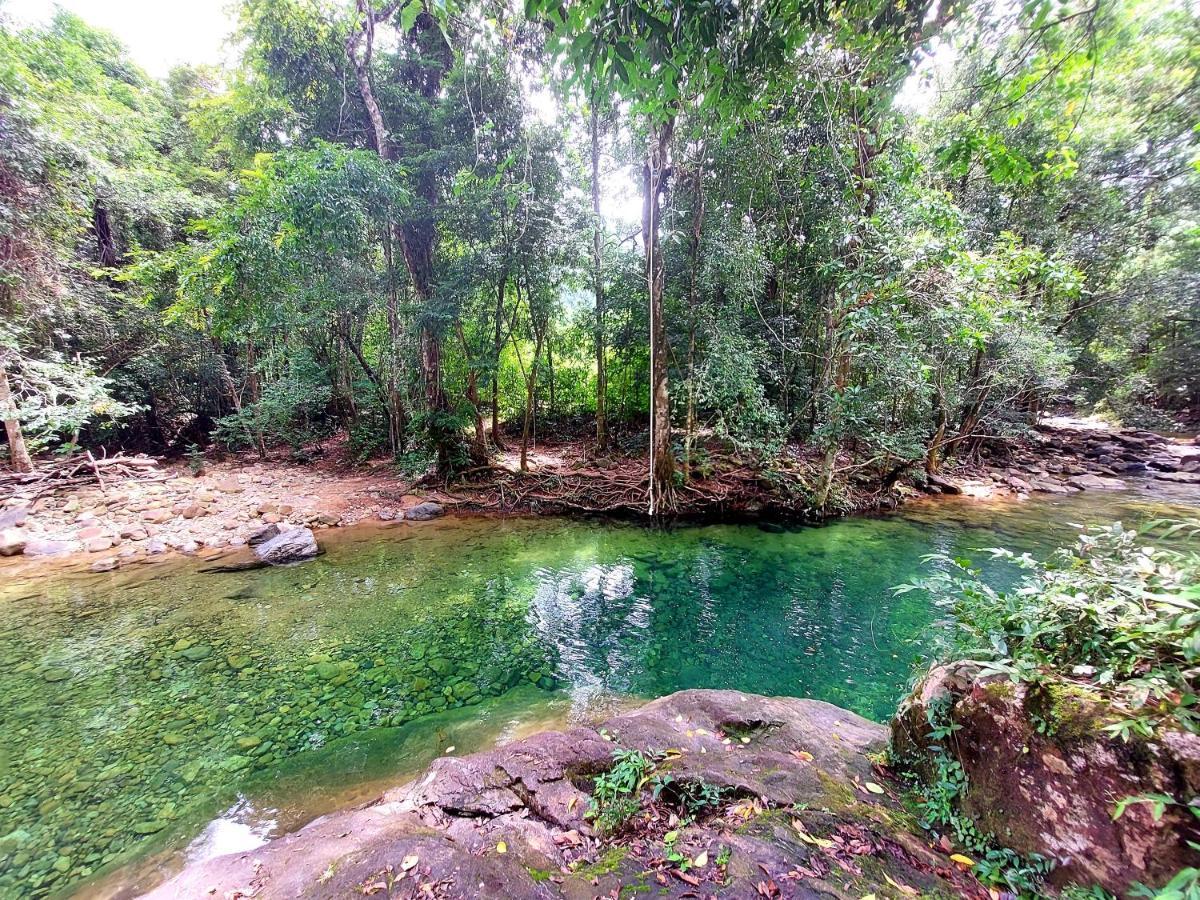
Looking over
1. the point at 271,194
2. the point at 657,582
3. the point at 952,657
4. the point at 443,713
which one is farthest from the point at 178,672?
the point at 271,194

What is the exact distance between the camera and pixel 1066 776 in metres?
1.86

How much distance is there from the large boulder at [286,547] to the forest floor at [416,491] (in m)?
0.94

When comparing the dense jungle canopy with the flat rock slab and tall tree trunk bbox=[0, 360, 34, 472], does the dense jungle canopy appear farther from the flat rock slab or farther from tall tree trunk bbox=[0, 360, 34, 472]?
the flat rock slab

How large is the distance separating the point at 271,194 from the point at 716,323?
28.4ft

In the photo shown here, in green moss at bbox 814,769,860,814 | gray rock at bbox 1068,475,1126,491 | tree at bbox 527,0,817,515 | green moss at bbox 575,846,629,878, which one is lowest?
gray rock at bbox 1068,475,1126,491

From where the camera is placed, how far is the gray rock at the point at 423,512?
401 inches

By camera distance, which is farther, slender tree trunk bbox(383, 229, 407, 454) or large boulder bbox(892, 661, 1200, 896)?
slender tree trunk bbox(383, 229, 407, 454)

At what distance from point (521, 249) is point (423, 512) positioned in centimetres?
632

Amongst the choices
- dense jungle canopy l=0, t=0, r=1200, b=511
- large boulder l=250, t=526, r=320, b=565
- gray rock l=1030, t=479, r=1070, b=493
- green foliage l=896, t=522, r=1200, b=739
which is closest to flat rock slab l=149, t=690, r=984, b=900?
green foliage l=896, t=522, r=1200, b=739

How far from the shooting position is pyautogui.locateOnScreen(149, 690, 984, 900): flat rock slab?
2.00 m

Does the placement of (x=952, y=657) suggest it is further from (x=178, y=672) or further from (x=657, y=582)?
(x=178, y=672)

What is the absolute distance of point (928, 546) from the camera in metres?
8.33

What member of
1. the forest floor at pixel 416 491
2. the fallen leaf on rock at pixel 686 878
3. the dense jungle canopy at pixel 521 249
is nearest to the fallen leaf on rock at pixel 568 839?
the fallen leaf on rock at pixel 686 878

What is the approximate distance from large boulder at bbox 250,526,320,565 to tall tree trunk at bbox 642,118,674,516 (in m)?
6.53
